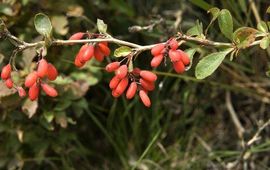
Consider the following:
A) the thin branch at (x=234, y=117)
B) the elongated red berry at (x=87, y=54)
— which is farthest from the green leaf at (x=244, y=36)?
the thin branch at (x=234, y=117)

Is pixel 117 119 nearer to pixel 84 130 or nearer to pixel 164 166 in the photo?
pixel 84 130

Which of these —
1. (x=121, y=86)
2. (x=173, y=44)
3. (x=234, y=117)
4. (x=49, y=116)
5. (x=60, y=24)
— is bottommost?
(x=234, y=117)

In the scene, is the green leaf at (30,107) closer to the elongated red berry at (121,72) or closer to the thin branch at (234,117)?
the elongated red berry at (121,72)

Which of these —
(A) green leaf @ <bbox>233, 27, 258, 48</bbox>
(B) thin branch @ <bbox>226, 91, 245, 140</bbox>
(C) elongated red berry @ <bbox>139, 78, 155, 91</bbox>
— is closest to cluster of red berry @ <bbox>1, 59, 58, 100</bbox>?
(C) elongated red berry @ <bbox>139, 78, 155, 91</bbox>

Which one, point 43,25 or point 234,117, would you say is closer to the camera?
point 43,25

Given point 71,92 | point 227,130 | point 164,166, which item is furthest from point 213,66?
point 227,130

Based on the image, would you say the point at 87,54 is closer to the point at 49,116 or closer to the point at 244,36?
the point at 244,36

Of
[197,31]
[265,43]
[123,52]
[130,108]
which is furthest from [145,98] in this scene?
Answer: [130,108]
